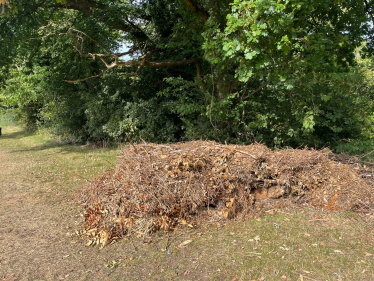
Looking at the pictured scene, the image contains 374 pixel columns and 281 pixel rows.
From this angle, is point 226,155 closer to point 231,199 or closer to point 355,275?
point 231,199

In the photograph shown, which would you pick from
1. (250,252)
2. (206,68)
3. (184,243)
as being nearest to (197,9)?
(206,68)

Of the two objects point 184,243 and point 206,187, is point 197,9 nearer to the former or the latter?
point 206,187

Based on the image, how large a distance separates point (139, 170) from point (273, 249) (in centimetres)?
235

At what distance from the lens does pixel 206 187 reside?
4.69 m

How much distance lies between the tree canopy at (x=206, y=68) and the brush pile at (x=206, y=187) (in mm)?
1564

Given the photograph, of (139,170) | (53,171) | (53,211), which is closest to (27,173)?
(53,171)

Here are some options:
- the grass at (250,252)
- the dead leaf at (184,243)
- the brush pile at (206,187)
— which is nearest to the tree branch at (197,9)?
the brush pile at (206,187)

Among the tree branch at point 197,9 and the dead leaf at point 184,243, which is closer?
the dead leaf at point 184,243

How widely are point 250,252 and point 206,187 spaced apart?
1.25m

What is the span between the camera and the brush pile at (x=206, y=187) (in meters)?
4.46

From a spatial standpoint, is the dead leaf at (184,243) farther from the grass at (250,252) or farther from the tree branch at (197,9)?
the tree branch at (197,9)

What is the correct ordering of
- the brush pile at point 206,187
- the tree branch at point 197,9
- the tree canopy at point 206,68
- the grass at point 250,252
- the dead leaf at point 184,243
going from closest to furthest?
1. the grass at point 250,252
2. the dead leaf at point 184,243
3. the brush pile at point 206,187
4. the tree canopy at point 206,68
5. the tree branch at point 197,9

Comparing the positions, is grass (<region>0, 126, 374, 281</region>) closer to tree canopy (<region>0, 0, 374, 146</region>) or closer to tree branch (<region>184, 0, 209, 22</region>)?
tree canopy (<region>0, 0, 374, 146</region>)

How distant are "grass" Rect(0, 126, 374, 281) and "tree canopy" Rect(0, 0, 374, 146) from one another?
8.52 feet
